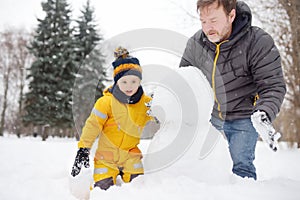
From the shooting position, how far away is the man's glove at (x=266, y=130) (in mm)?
1414

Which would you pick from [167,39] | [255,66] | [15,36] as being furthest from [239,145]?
[15,36]

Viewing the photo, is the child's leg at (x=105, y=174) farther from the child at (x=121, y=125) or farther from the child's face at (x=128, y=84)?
the child's face at (x=128, y=84)

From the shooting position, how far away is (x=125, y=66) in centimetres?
230

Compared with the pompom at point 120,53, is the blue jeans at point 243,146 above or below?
below

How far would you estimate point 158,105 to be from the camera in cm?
188

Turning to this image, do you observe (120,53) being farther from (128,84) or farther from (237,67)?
(237,67)

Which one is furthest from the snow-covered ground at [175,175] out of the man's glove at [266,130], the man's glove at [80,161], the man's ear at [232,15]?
the man's ear at [232,15]

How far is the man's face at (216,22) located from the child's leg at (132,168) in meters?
1.14

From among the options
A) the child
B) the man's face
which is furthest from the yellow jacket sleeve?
the man's face

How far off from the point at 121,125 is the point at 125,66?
50 cm

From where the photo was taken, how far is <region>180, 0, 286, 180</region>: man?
69.6 inches

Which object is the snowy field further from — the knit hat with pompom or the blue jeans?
the knit hat with pompom

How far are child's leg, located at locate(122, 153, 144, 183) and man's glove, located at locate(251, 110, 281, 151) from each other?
3.55 feet

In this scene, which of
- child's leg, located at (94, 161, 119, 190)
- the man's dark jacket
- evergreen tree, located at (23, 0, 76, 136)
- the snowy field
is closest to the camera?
the snowy field
